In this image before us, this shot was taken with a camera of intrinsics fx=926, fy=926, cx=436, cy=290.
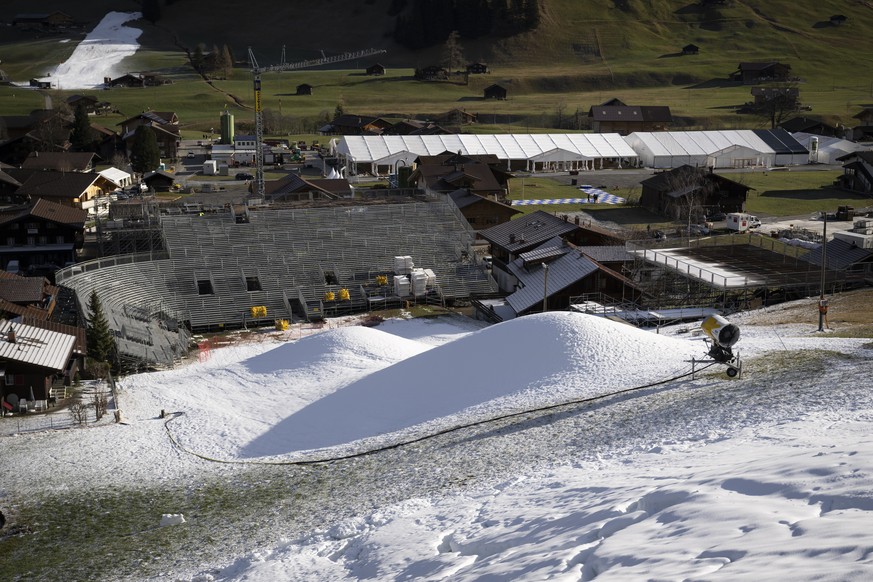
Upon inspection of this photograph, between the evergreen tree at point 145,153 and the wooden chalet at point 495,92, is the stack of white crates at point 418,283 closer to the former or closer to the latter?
the evergreen tree at point 145,153

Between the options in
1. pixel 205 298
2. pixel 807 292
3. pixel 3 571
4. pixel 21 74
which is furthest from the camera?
pixel 21 74

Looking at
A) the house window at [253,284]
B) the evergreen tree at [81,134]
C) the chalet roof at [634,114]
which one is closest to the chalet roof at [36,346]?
the house window at [253,284]

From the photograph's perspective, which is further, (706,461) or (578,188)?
(578,188)

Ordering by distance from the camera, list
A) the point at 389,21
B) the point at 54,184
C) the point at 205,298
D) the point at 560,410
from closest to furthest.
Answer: the point at 560,410 < the point at 205,298 < the point at 54,184 < the point at 389,21

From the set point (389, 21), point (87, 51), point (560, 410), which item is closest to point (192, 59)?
point (87, 51)

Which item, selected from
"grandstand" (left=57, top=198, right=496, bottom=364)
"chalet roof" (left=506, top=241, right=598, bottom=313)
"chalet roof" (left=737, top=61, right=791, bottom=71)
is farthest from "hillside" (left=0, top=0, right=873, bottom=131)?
"chalet roof" (left=506, top=241, right=598, bottom=313)

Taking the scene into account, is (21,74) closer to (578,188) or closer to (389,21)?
(389,21)

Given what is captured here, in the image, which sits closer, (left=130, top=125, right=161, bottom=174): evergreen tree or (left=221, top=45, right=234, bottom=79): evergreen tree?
(left=130, top=125, right=161, bottom=174): evergreen tree

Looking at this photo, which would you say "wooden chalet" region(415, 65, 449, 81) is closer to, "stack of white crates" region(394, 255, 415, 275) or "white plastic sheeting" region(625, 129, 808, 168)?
"white plastic sheeting" region(625, 129, 808, 168)
